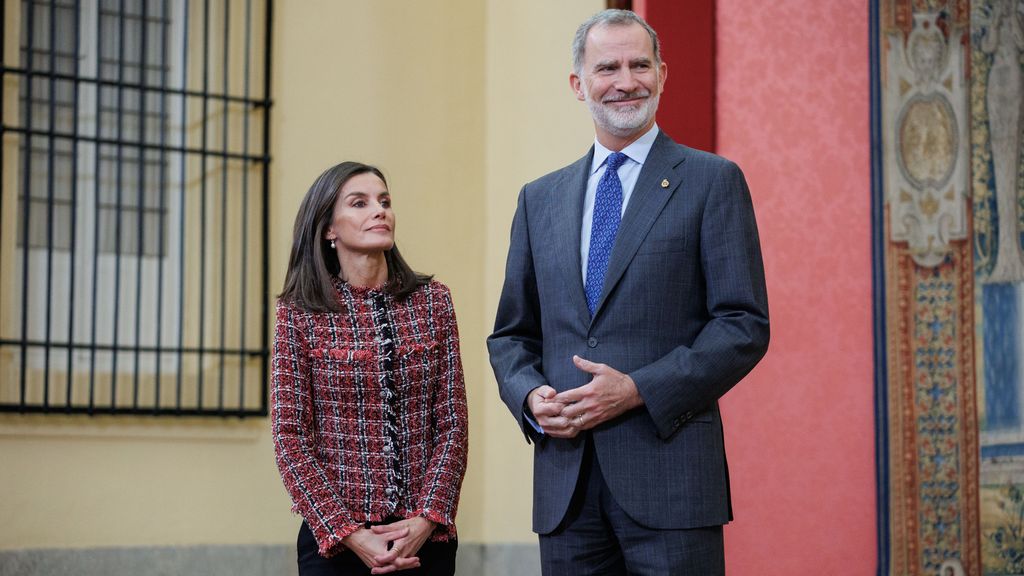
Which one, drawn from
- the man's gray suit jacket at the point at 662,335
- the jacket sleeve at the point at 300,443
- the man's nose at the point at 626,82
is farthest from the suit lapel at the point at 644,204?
the jacket sleeve at the point at 300,443

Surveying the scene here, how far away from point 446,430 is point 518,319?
362 mm

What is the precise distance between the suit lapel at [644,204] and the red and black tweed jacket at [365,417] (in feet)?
1.72

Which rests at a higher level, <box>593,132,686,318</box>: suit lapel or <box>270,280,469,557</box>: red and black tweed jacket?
<box>593,132,686,318</box>: suit lapel

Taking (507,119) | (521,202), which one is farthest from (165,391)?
(521,202)

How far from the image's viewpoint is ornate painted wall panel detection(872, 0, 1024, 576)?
12.6ft

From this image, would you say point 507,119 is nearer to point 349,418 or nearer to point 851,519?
point 851,519

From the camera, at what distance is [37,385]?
411 cm

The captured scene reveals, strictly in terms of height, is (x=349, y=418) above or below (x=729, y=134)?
below

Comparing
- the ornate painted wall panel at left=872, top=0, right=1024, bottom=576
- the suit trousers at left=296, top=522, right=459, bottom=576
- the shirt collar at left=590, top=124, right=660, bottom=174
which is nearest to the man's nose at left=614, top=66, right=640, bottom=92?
the shirt collar at left=590, top=124, right=660, bottom=174

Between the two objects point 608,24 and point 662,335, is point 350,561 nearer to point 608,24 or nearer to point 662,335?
point 662,335

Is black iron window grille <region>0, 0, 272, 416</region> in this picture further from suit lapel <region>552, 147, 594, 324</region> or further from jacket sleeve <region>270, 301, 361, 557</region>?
suit lapel <region>552, 147, 594, 324</region>

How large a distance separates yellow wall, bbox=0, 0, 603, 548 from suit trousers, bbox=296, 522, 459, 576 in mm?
1842

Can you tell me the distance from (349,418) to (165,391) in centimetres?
194

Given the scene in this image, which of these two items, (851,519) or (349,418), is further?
(851,519)
